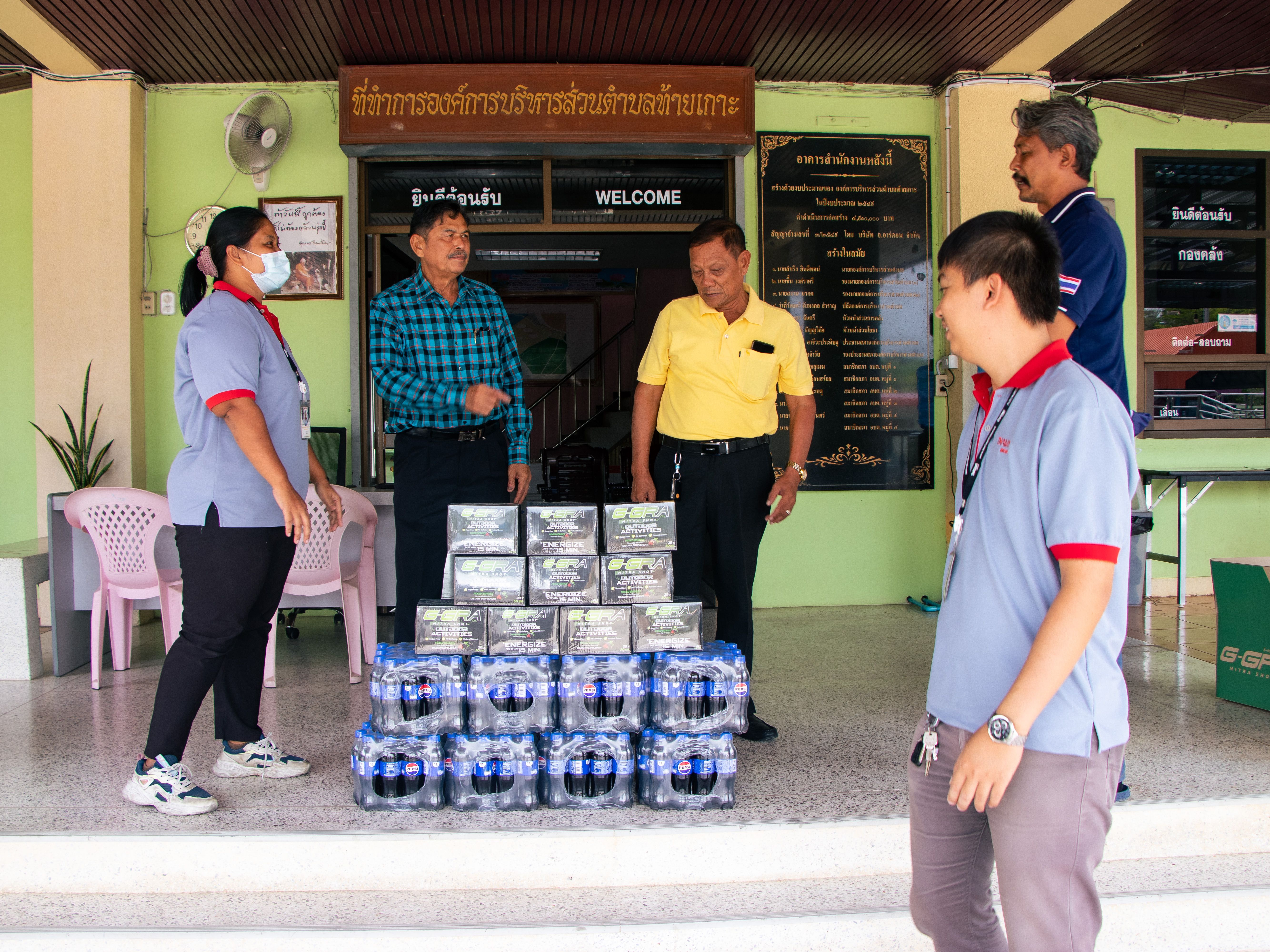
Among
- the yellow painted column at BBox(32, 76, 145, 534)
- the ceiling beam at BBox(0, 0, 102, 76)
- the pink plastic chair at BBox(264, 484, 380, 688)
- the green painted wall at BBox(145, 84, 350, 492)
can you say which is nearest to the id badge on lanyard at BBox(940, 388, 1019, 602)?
the pink plastic chair at BBox(264, 484, 380, 688)

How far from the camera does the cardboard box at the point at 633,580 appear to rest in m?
2.38

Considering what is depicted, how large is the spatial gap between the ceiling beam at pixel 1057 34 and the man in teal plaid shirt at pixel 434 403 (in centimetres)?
335

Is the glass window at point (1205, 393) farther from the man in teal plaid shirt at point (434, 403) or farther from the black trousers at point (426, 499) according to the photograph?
the black trousers at point (426, 499)

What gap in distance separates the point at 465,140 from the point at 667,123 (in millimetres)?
1097

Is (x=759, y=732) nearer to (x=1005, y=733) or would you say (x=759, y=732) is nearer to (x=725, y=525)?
(x=725, y=525)

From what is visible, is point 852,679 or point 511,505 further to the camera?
point 852,679

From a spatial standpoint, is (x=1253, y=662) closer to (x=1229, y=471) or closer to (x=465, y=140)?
(x=1229, y=471)

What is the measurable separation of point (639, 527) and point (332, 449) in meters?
2.96

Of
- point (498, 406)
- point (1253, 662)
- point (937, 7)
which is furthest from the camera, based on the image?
point (937, 7)

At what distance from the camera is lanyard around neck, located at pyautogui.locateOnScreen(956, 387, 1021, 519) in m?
1.25

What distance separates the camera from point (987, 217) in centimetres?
124

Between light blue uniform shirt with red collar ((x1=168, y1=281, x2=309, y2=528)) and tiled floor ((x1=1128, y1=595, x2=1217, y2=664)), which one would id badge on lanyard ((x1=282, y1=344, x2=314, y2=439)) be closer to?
light blue uniform shirt with red collar ((x1=168, y1=281, x2=309, y2=528))

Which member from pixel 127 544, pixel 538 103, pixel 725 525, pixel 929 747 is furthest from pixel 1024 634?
pixel 538 103

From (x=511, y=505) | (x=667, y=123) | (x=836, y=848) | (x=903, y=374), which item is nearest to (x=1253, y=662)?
(x=836, y=848)
